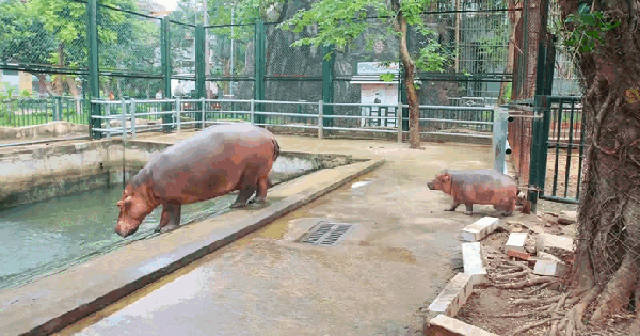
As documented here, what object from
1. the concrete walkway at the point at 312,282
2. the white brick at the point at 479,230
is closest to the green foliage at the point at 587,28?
the concrete walkway at the point at 312,282

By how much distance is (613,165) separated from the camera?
2998 millimetres

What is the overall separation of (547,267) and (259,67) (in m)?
13.3

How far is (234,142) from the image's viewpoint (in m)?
6.16

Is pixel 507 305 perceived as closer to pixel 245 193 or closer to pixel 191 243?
pixel 191 243

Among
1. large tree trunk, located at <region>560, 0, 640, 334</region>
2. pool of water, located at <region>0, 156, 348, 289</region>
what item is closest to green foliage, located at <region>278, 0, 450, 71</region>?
pool of water, located at <region>0, 156, 348, 289</region>

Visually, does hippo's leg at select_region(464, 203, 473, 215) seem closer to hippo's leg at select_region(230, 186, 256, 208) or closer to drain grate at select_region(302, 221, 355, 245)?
drain grate at select_region(302, 221, 355, 245)

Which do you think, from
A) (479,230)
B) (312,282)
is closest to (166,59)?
(479,230)

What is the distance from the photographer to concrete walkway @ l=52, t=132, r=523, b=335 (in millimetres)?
3248

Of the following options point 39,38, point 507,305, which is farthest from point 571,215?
point 39,38

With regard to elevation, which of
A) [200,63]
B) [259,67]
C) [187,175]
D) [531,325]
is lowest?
[531,325]

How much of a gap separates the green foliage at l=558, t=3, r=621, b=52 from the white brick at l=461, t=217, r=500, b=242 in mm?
2162

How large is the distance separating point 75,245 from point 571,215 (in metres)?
5.71

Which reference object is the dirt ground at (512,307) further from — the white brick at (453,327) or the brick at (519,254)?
the white brick at (453,327)

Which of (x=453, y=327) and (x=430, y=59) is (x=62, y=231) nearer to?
(x=453, y=327)
